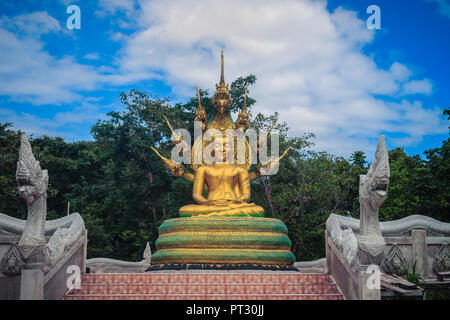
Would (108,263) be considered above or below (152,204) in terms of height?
below

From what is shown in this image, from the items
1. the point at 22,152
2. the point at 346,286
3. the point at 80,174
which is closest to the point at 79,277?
the point at 22,152

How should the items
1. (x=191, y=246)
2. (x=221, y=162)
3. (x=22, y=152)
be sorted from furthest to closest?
(x=221, y=162) → (x=191, y=246) → (x=22, y=152)

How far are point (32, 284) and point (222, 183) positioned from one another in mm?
7423

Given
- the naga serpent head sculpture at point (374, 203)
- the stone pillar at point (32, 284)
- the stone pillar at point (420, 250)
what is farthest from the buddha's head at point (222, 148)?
the stone pillar at point (32, 284)

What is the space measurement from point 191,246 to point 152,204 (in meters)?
12.2

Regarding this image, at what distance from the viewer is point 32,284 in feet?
26.5

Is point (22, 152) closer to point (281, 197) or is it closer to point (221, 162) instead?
point (221, 162)

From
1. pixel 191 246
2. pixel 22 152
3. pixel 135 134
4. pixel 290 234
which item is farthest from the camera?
pixel 135 134

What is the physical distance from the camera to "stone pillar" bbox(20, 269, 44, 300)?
805cm

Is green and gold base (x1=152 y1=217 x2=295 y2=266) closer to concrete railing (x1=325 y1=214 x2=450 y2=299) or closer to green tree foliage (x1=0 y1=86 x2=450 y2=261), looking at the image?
concrete railing (x1=325 y1=214 x2=450 y2=299)

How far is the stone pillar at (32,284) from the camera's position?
8.05 m

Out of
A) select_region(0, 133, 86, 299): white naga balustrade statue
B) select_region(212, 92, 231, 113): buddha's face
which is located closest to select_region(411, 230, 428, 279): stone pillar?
select_region(212, 92, 231, 113): buddha's face

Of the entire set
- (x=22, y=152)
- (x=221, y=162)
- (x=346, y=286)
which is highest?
(x=221, y=162)

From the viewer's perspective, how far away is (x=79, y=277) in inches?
387
